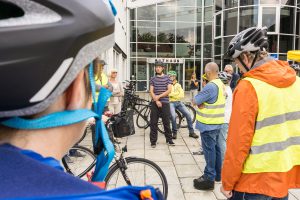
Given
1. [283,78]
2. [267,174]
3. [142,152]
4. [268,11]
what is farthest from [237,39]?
[268,11]

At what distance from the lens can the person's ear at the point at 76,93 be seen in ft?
2.59

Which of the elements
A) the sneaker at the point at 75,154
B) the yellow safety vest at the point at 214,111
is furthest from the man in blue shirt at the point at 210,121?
the sneaker at the point at 75,154

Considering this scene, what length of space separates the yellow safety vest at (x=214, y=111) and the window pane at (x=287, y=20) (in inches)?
699

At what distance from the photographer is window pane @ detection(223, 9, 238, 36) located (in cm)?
2108

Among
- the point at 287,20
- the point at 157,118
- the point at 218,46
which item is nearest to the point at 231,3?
the point at 218,46

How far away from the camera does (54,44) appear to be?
704 mm

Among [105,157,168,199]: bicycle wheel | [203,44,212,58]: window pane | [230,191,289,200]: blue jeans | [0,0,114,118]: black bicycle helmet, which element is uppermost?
[203,44,212,58]: window pane

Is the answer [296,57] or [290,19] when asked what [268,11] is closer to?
[290,19]

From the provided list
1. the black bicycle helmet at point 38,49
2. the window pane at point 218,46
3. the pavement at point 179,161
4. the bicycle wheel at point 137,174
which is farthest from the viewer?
the window pane at point 218,46

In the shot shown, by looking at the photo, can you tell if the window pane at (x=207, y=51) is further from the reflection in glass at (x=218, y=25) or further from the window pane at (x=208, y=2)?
the window pane at (x=208, y=2)

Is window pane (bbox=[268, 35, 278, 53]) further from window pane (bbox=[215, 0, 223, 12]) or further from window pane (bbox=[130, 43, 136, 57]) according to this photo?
window pane (bbox=[130, 43, 136, 57])

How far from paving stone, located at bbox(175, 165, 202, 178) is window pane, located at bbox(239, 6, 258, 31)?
55.6ft

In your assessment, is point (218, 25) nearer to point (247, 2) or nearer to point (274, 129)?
point (247, 2)

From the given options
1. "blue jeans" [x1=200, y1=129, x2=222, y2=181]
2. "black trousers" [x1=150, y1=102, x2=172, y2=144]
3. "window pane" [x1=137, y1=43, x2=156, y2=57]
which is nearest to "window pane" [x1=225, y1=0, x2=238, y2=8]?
"window pane" [x1=137, y1=43, x2=156, y2=57]
